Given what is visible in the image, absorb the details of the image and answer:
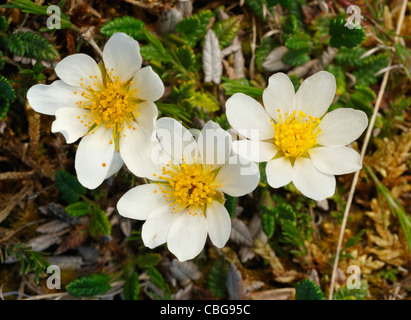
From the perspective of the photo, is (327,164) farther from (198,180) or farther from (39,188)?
(39,188)

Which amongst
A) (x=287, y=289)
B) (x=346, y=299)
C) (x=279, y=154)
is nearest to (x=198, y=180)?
(x=279, y=154)

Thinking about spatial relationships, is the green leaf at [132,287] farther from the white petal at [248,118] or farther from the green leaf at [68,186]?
the white petal at [248,118]

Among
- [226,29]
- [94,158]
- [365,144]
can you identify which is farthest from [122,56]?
[365,144]

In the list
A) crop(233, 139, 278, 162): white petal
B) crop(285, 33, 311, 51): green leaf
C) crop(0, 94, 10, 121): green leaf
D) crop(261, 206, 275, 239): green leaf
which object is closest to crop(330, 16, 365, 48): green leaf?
crop(285, 33, 311, 51): green leaf

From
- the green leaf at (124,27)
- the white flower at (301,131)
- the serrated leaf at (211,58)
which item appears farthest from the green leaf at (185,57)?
the white flower at (301,131)

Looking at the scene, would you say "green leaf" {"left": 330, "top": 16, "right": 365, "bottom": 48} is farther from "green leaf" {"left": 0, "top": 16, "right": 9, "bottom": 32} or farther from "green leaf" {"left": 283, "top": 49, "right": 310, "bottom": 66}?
"green leaf" {"left": 0, "top": 16, "right": 9, "bottom": 32}

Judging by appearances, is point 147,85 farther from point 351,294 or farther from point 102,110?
point 351,294

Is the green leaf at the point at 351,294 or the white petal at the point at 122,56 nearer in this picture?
the white petal at the point at 122,56
